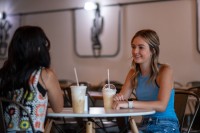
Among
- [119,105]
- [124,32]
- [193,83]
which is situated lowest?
[193,83]

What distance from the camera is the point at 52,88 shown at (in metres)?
2.42

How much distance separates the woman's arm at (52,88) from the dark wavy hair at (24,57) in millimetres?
55

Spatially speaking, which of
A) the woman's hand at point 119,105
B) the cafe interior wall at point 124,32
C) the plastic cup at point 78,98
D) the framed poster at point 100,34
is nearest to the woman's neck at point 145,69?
the woman's hand at point 119,105

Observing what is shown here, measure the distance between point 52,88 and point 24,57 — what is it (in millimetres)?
229

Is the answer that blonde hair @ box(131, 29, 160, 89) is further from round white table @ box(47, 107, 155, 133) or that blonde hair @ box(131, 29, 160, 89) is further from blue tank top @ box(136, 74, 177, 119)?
round white table @ box(47, 107, 155, 133)

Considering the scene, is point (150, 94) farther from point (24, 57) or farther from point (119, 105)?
point (24, 57)

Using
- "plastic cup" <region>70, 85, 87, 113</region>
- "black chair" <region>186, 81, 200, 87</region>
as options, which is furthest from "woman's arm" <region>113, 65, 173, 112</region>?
"black chair" <region>186, 81, 200, 87</region>

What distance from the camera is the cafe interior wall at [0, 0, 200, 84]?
666 cm

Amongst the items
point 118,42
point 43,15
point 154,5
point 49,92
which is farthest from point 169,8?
point 49,92

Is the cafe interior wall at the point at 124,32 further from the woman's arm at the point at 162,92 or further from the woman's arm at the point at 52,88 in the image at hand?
the woman's arm at the point at 52,88

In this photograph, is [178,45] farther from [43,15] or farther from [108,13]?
[43,15]

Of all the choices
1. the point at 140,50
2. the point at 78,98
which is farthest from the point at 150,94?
the point at 78,98

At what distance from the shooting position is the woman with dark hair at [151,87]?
274cm

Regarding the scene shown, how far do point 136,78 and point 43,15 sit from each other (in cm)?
550
